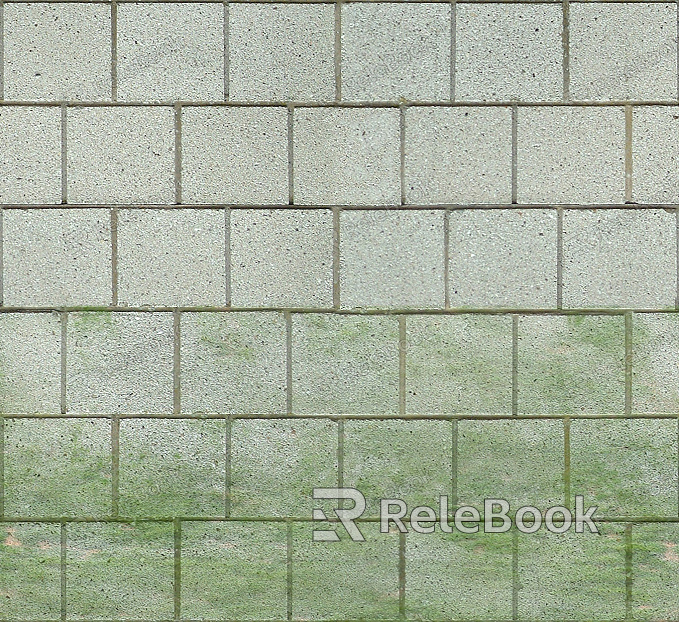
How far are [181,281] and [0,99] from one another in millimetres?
1131

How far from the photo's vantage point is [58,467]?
231 centimetres

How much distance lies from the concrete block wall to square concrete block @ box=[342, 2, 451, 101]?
0.01 m

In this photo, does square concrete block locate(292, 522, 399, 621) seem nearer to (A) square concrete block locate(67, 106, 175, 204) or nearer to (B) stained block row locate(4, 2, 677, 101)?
(A) square concrete block locate(67, 106, 175, 204)

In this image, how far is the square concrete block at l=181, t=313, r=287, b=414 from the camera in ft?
7.55

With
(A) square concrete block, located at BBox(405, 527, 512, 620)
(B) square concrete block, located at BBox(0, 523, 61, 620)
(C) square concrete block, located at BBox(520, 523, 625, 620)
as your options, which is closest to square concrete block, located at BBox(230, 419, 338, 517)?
(A) square concrete block, located at BBox(405, 527, 512, 620)

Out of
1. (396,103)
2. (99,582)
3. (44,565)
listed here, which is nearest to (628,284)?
(396,103)

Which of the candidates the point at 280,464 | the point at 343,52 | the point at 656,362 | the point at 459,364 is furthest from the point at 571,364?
the point at 343,52

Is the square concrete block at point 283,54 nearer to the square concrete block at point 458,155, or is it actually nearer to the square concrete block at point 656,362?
the square concrete block at point 458,155

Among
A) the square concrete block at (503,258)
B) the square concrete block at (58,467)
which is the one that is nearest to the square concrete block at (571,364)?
the square concrete block at (503,258)

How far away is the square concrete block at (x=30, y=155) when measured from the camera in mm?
2301

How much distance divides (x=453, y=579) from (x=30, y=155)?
8.66 ft

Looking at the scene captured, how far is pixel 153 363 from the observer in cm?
230

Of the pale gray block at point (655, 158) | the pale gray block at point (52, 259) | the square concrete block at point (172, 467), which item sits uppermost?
the pale gray block at point (655, 158)

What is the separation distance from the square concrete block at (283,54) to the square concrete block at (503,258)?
2.82 ft
